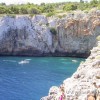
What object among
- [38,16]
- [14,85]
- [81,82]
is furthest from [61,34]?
[81,82]

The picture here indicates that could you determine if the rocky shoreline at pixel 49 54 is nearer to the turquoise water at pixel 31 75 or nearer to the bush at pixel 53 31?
the turquoise water at pixel 31 75

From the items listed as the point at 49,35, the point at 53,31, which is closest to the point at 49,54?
the point at 49,35

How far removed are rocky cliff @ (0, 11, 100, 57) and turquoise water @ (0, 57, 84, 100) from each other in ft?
14.8

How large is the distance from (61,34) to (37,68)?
60.1 ft

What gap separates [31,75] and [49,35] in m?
23.6

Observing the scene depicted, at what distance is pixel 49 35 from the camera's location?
244 feet

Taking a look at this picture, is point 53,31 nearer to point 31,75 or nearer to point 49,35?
point 49,35

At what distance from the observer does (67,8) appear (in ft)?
284

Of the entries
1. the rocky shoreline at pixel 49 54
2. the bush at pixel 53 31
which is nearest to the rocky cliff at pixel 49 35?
the rocky shoreline at pixel 49 54

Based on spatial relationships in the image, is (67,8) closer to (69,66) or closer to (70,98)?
(69,66)

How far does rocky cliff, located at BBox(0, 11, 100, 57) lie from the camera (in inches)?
2876

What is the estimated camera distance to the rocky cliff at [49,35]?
240 feet

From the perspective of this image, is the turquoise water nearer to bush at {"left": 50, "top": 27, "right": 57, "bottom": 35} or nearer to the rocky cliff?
the rocky cliff

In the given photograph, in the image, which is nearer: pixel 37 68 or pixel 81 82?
pixel 81 82
